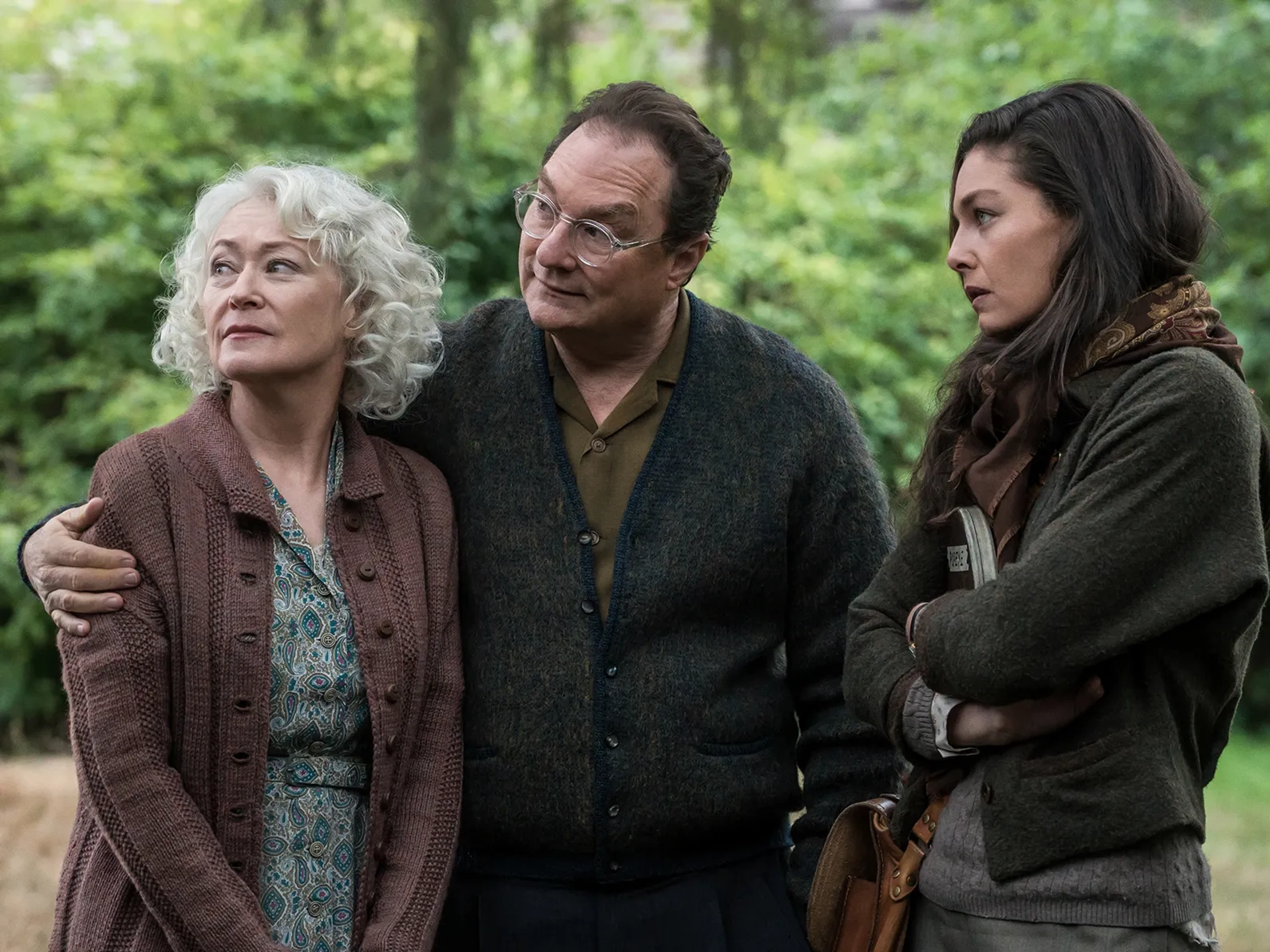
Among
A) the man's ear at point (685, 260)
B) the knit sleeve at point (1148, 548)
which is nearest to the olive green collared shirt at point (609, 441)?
the man's ear at point (685, 260)

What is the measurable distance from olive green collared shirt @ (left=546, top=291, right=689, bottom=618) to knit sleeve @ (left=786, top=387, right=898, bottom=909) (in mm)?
271

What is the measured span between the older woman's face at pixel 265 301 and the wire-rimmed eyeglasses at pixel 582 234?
36 centimetres

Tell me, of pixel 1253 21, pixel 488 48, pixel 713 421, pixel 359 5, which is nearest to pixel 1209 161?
pixel 1253 21

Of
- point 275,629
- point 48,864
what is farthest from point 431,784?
point 48,864

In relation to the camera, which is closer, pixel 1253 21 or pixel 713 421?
pixel 713 421

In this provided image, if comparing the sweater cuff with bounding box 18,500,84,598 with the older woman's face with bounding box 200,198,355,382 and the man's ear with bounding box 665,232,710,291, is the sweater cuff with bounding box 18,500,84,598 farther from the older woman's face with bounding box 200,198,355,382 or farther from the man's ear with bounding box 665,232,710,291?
the man's ear with bounding box 665,232,710,291

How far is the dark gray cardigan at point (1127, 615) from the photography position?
73.6 inches

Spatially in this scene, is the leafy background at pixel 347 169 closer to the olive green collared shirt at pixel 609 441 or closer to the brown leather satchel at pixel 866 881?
the olive green collared shirt at pixel 609 441

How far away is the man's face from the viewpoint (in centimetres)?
253

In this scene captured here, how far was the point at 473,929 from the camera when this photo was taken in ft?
8.32

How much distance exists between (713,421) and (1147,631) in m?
0.96

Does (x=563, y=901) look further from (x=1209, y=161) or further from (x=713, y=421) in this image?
(x=1209, y=161)

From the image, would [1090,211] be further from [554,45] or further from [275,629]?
[554,45]

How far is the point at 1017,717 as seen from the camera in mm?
1982
